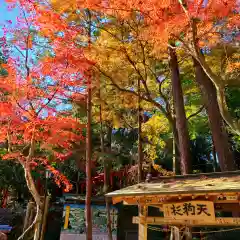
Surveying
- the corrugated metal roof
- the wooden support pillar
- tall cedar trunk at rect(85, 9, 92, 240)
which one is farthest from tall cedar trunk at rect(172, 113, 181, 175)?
the wooden support pillar

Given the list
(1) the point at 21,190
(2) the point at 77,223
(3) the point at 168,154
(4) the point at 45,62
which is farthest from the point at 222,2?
(1) the point at 21,190

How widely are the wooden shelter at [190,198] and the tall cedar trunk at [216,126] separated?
12.1 feet

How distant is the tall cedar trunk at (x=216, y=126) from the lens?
986 cm

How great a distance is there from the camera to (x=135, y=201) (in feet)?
21.2

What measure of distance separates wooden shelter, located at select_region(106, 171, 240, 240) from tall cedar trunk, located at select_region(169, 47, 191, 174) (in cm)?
388

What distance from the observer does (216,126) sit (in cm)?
1035

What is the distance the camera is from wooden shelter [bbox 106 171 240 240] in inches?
208

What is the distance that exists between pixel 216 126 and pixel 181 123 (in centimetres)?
129

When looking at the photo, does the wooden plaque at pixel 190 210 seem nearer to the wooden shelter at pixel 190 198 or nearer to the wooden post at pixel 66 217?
the wooden shelter at pixel 190 198

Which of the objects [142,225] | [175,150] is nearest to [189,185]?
[142,225]

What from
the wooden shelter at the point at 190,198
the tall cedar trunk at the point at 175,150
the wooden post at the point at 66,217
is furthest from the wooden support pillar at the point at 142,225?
the wooden post at the point at 66,217

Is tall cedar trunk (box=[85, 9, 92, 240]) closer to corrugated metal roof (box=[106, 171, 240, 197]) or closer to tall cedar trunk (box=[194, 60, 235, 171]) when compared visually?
corrugated metal roof (box=[106, 171, 240, 197])

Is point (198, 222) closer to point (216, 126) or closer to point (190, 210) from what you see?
point (190, 210)

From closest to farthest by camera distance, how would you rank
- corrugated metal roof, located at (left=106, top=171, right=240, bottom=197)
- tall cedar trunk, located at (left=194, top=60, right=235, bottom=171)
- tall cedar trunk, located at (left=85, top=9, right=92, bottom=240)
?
1. corrugated metal roof, located at (left=106, top=171, right=240, bottom=197)
2. tall cedar trunk, located at (left=85, top=9, right=92, bottom=240)
3. tall cedar trunk, located at (left=194, top=60, right=235, bottom=171)
